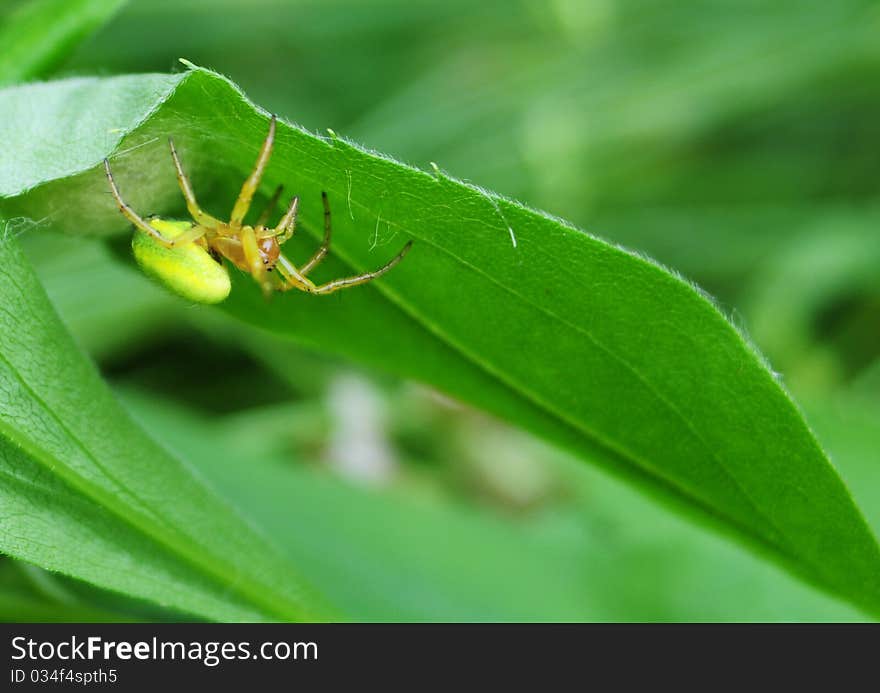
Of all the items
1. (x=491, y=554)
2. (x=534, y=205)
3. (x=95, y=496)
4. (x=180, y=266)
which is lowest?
(x=95, y=496)

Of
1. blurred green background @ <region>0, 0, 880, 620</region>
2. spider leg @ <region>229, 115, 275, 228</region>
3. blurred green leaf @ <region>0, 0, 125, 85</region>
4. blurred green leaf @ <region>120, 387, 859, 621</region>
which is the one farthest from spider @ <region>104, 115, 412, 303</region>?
blurred green background @ <region>0, 0, 880, 620</region>

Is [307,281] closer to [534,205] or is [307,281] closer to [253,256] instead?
[253,256]

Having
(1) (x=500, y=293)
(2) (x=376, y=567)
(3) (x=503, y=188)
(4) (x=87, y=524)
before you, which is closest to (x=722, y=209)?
(3) (x=503, y=188)

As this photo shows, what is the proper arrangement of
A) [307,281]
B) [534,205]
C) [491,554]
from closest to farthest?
[307,281], [491,554], [534,205]

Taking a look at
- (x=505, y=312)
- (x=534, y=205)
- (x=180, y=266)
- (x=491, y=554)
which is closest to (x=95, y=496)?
(x=180, y=266)

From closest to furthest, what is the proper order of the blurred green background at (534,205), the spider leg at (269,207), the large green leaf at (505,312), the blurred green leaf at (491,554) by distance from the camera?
1. the large green leaf at (505,312)
2. the spider leg at (269,207)
3. the blurred green leaf at (491,554)
4. the blurred green background at (534,205)

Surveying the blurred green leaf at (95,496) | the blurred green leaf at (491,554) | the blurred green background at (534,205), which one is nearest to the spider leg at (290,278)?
the blurred green leaf at (95,496)

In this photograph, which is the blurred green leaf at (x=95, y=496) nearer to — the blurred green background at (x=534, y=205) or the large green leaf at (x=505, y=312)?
the large green leaf at (x=505, y=312)
